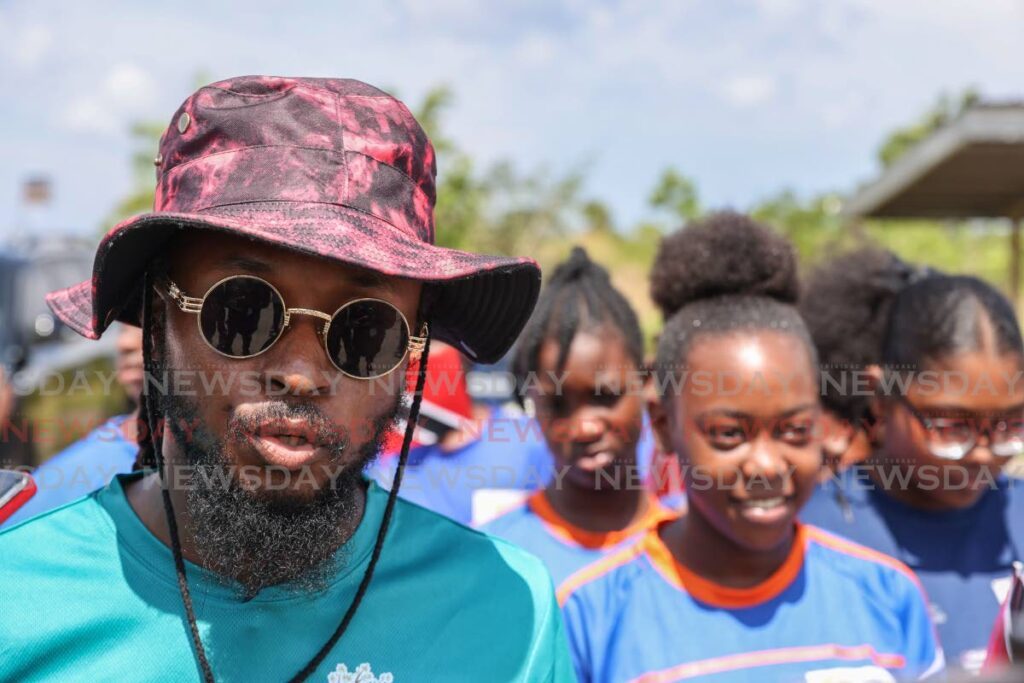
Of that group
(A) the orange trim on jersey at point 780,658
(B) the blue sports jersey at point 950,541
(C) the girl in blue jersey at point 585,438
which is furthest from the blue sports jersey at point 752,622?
(C) the girl in blue jersey at point 585,438

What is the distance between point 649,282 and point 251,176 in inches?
90.9

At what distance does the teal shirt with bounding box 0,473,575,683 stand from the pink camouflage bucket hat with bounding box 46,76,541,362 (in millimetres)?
429

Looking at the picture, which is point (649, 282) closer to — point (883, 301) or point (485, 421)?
point (883, 301)

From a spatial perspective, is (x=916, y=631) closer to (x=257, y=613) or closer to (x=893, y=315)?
(x=893, y=315)

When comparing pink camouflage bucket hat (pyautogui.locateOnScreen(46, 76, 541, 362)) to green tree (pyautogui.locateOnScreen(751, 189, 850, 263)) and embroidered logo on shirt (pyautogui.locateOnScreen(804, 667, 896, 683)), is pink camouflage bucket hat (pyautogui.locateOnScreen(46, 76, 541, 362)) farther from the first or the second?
green tree (pyautogui.locateOnScreen(751, 189, 850, 263))

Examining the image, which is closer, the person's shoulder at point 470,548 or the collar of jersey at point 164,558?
the collar of jersey at point 164,558

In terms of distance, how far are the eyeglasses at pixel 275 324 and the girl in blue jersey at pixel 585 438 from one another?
1.73 meters

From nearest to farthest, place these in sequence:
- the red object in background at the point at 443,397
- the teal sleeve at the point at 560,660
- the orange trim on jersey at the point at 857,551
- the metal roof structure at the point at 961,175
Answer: the teal sleeve at the point at 560,660, the orange trim on jersey at the point at 857,551, the red object in background at the point at 443,397, the metal roof structure at the point at 961,175

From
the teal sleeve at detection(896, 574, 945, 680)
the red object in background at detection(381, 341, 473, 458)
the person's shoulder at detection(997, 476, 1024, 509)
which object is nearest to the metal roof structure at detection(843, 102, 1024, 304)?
the person's shoulder at detection(997, 476, 1024, 509)

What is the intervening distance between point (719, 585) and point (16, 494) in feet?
6.20

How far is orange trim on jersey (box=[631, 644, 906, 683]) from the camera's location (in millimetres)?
2502

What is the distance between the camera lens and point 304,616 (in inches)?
68.6

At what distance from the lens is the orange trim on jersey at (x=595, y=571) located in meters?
2.66

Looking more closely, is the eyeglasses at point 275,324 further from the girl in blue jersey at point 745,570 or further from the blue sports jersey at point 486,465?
the blue sports jersey at point 486,465
